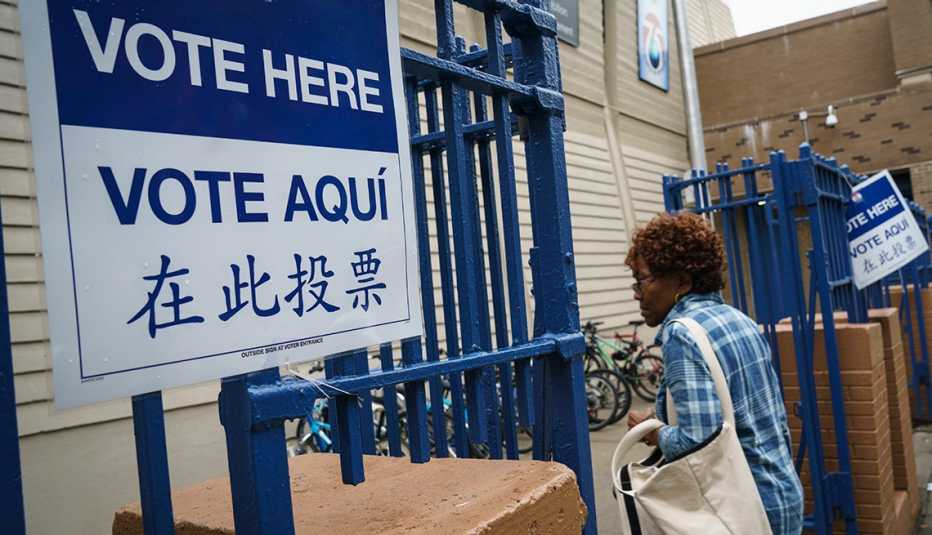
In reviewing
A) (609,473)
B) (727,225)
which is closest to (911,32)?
(609,473)

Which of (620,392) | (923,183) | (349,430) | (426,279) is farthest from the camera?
(923,183)

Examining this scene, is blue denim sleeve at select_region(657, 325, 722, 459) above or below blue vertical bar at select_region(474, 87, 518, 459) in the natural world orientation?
below

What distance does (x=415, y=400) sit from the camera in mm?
1541

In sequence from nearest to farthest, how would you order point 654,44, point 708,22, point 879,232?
1. point 879,232
2. point 654,44
3. point 708,22

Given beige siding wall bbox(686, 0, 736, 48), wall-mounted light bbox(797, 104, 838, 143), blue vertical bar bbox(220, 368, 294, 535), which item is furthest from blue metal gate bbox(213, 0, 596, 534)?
beige siding wall bbox(686, 0, 736, 48)

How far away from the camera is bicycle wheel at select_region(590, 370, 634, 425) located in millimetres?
8530

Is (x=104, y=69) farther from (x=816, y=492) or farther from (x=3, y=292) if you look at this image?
(x=816, y=492)

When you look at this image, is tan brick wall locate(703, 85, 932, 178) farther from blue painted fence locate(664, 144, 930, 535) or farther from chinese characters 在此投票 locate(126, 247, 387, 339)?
chinese characters 在此投票 locate(126, 247, 387, 339)

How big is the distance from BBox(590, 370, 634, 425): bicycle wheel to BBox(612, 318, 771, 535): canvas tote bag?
6280 millimetres

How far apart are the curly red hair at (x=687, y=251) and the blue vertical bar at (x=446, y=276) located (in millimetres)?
996

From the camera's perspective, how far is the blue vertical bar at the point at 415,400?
1.54m

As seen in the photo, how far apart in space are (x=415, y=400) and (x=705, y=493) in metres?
1.10

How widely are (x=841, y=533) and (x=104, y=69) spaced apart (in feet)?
13.7

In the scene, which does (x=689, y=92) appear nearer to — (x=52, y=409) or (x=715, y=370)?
(x=715, y=370)
